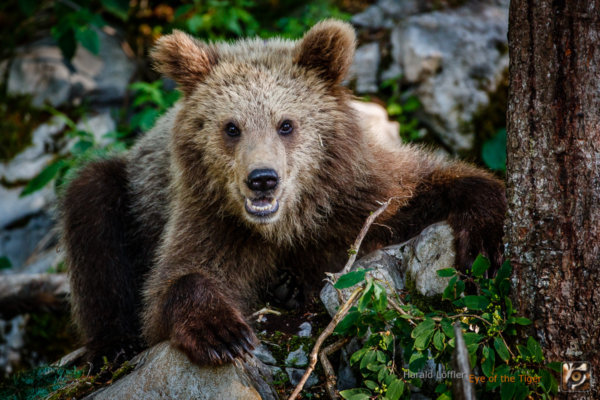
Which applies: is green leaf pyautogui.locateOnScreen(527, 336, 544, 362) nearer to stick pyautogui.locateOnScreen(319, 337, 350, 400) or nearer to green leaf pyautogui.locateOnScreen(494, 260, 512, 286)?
green leaf pyautogui.locateOnScreen(494, 260, 512, 286)

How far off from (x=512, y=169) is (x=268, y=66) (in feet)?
6.61

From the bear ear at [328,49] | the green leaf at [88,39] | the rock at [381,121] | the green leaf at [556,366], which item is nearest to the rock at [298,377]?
the green leaf at [556,366]

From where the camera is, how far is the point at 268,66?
428 cm

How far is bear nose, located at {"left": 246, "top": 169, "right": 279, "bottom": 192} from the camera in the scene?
143 inches

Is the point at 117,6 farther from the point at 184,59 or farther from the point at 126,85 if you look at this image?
the point at 184,59

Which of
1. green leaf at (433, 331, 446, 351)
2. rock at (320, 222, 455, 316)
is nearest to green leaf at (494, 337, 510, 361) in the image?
green leaf at (433, 331, 446, 351)

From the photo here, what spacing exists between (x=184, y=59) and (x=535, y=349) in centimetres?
298

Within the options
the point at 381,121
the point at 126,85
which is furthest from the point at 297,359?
the point at 126,85

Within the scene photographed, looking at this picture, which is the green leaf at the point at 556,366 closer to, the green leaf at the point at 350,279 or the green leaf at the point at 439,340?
the green leaf at the point at 439,340

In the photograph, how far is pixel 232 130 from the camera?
4.06 m

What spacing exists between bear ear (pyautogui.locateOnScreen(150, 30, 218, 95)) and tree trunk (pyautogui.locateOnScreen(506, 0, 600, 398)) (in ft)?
7.47

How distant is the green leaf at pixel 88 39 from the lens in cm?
696

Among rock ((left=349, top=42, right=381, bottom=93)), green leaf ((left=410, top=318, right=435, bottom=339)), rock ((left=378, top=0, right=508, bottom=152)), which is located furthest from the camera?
rock ((left=349, top=42, right=381, bottom=93))

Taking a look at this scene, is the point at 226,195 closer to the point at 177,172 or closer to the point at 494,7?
the point at 177,172
